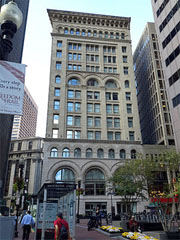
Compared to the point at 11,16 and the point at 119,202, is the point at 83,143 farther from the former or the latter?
the point at 11,16

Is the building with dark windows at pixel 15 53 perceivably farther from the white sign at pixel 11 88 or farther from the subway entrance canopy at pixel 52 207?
the white sign at pixel 11 88

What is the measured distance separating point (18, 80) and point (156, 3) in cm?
4663

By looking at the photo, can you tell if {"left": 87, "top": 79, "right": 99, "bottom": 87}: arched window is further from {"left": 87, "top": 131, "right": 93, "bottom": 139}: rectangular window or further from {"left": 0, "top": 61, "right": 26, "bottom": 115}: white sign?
{"left": 0, "top": 61, "right": 26, "bottom": 115}: white sign

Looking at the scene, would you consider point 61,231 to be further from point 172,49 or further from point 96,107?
point 96,107

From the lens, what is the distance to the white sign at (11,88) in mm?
7641

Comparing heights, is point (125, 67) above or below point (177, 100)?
above

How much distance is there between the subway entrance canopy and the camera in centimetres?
1157

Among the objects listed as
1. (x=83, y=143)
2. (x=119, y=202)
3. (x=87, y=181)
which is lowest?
(x=119, y=202)

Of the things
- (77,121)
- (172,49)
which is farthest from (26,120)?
(172,49)

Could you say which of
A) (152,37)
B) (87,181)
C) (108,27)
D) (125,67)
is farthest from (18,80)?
(152,37)

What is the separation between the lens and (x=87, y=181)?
4634 centimetres

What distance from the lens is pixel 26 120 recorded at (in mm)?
164625

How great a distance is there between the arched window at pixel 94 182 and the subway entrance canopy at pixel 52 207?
1145 inches

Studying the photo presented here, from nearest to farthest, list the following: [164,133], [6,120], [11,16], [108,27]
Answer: [11,16], [6,120], [164,133], [108,27]
